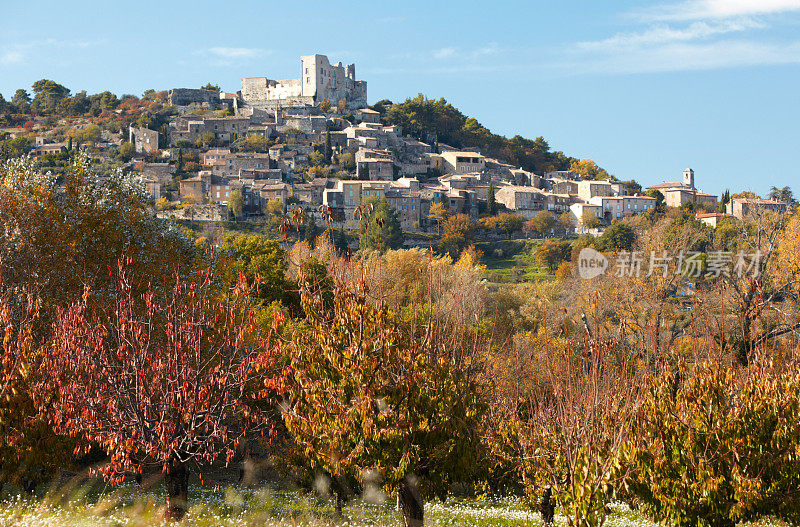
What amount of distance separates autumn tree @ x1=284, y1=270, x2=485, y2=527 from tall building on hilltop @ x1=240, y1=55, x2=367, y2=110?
122m

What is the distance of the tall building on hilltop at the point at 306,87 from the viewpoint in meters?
130

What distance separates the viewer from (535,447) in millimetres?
12367

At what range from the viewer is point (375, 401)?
9.76 metres

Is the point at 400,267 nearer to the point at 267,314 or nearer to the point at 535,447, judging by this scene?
the point at 267,314

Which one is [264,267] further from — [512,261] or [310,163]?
[310,163]

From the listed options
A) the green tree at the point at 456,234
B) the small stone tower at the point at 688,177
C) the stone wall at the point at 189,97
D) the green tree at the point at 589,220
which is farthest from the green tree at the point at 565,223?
the stone wall at the point at 189,97

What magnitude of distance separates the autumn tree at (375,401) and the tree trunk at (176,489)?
245 centimetres

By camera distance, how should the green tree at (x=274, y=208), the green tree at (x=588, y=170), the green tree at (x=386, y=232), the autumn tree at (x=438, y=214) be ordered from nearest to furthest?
the green tree at (x=386, y=232) < the green tree at (x=274, y=208) < the autumn tree at (x=438, y=214) < the green tree at (x=588, y=170)

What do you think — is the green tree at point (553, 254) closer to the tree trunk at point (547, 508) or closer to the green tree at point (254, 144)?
the green tree at point (254, 144)

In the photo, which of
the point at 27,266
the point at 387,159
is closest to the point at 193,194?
the point at 387,159

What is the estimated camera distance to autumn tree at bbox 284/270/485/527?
9797 millimetres

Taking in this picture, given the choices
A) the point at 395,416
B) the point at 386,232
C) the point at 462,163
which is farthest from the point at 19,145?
the point at 395,416

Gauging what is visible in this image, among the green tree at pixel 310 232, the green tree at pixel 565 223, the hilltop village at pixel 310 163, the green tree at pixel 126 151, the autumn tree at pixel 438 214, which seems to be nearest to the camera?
the green tree at pixel 310 232

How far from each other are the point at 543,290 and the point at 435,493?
3601 centimetres
